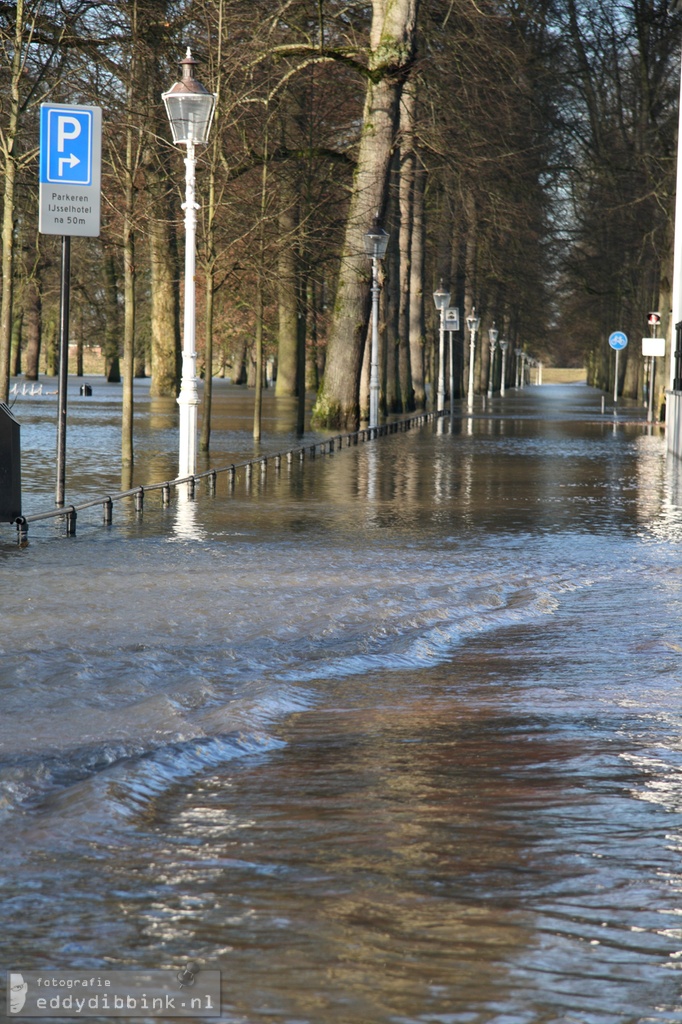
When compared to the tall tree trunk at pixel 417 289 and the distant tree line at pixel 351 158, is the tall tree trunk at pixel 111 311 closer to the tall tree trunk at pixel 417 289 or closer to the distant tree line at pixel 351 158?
the distant tree line at pixel 351 158

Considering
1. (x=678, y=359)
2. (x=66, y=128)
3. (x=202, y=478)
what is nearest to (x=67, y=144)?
(x=66, y=128)

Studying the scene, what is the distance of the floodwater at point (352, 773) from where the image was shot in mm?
3744

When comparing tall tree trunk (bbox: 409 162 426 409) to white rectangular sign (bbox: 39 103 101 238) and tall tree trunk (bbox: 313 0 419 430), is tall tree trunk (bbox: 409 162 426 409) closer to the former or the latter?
tall tree trunk (bbox: 313 0 419 430)

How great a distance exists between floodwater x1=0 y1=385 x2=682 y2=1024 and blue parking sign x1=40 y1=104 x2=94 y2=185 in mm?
3700

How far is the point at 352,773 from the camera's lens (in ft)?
18.2

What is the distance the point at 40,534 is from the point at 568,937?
34.0 feet

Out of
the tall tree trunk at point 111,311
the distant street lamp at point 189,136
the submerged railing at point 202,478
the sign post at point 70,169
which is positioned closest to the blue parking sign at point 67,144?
the sign post at point 70,169

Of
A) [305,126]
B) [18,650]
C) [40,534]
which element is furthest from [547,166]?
[18,650]

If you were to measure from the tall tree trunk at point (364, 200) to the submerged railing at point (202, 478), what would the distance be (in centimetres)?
125

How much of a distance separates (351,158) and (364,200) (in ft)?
4.29

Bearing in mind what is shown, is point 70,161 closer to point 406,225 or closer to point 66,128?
point 66,128

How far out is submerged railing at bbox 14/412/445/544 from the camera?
43.8ft

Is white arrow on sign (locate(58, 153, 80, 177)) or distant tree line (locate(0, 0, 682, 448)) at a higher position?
distant tree line (locate(0, 0, 682, 448))

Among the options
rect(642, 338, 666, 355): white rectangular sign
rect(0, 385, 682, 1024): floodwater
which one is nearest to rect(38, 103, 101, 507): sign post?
rect(0, 385, 682, 1024): floodwater
